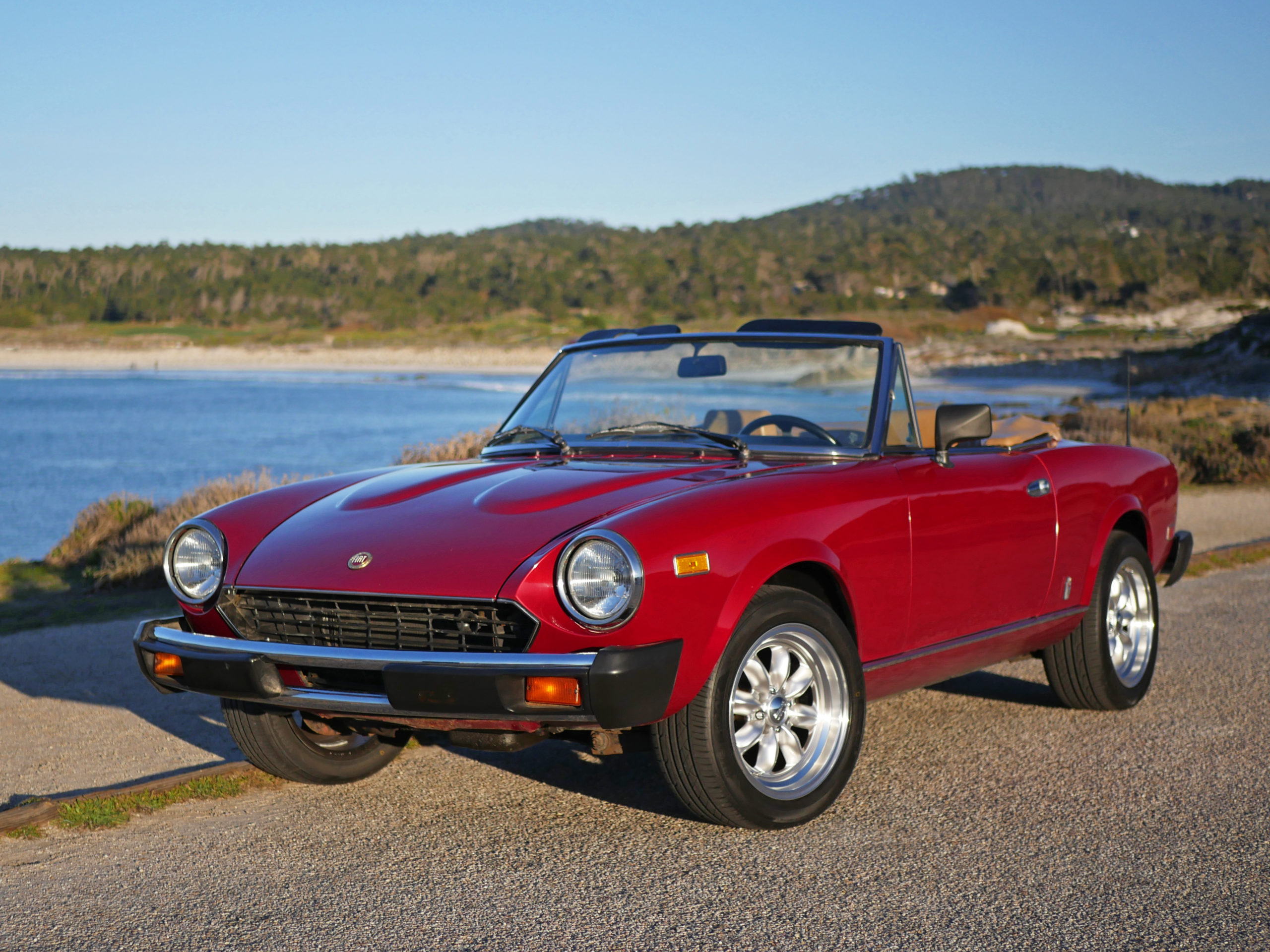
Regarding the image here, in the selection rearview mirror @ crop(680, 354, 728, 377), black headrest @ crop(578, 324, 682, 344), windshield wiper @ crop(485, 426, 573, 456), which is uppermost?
black headrest @ crop(578, 324, 682, 344)

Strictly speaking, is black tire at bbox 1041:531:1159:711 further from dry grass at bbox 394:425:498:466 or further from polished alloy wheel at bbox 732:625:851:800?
dry grass at bbox 394:425:498:466

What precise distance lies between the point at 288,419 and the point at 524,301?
5048cm

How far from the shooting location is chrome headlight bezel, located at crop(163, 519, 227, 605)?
4.21 meters

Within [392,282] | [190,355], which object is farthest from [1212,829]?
[392,282]

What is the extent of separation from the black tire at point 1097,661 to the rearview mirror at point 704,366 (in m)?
1.88

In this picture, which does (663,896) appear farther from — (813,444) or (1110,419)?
(1110,419)

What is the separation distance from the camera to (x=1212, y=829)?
13.3ft

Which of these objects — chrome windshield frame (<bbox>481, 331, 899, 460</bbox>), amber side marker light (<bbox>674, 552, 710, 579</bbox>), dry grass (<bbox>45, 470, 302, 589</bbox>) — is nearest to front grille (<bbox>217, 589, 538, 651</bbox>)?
amber side marker light (<bbox>674, 552, 710, 579</bbox>)

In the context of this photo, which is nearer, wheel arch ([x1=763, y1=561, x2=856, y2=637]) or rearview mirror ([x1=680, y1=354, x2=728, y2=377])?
wheel arch ([x1=763, y1=561, x2=856, y2=637])

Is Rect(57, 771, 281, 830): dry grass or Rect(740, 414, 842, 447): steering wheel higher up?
Rect(740, 414, 842, 447): steering wheel

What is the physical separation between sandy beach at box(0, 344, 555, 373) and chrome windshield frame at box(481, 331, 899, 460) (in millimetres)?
67099

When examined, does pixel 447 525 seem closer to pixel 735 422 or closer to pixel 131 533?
pixel 735 422

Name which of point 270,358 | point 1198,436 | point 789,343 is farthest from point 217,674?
point 270,358

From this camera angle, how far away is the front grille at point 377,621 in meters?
3.69
